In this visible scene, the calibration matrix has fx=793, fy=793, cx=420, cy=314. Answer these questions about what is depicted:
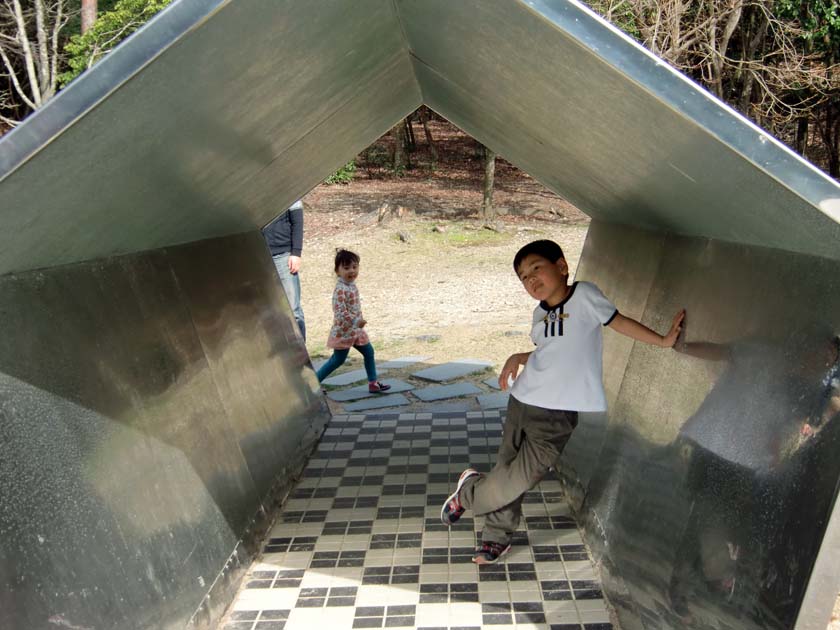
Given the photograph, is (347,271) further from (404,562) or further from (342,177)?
(342,177)

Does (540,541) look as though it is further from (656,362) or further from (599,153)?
(599,153)

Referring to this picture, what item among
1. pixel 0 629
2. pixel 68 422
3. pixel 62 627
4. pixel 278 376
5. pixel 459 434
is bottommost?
pixel 459 434

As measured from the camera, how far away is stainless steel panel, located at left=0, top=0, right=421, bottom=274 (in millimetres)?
1929

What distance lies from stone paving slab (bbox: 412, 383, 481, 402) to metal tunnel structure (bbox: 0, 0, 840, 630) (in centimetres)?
303

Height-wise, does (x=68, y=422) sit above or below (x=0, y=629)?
above

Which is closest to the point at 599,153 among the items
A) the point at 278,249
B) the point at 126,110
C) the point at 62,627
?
the point at 126,110

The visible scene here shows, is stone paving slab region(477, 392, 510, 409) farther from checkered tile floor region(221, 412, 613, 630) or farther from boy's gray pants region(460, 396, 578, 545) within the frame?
boy's gray pants region(460, 396, 578, 545)

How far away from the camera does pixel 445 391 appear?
761cm

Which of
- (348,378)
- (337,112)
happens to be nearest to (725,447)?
(337,112)

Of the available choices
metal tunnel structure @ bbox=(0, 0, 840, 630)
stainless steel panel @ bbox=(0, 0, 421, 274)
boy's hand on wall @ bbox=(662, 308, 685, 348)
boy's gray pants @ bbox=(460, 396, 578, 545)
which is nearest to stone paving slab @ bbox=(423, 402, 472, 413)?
metal tunnel structure @ bbox=(0, 0, 840, 630)

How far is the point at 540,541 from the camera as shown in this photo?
172 inches

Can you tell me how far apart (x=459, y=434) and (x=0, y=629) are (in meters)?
4.44

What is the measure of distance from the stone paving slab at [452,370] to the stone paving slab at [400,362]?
380 millimetres

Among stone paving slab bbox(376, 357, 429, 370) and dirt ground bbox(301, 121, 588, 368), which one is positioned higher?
stone paving slab bbox(376, 357, 429, 370)
